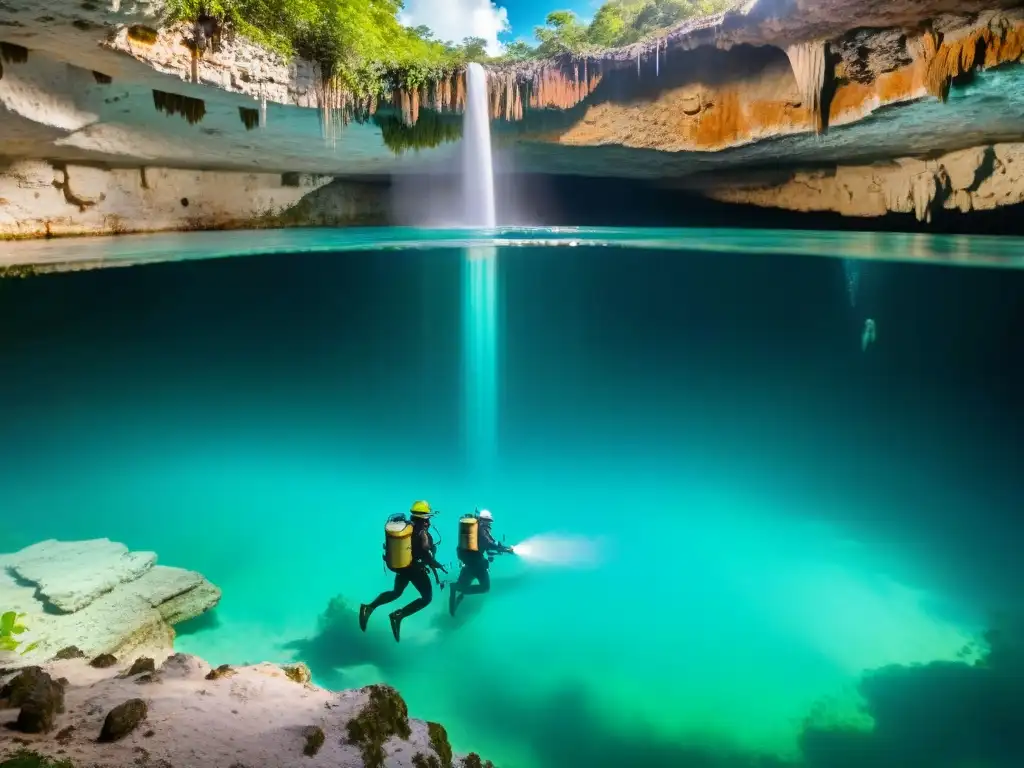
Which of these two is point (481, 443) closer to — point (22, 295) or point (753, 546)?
point (753, 546)

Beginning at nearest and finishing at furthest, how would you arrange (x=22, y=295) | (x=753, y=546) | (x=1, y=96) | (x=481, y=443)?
(x=753, y=546) < (x=22, y=295) < (x=1, y=96) < (x=481, y=443)

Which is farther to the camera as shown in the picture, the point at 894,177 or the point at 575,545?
the point at 894,177

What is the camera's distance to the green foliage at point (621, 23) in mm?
20422

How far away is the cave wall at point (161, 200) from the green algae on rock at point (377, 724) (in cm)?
1520

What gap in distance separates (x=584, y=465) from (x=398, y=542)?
6445 millimetres

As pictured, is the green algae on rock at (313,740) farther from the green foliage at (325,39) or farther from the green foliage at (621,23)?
the green foliage at (621,23)

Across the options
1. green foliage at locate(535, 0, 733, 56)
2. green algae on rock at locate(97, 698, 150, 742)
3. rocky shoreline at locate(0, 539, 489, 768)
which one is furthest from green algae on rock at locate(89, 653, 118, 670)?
green foliage at locate(535, 0, 733, 56)

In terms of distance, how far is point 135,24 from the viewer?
31.4 feet

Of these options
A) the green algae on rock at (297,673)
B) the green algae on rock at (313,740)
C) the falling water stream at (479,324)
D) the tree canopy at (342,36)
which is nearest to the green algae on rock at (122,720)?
the green algae on rock at (313,740)

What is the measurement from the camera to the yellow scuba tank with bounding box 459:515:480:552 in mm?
5621

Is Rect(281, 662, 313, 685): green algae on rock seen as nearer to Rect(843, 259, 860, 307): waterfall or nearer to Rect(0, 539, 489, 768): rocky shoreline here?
Rect(0, 539, 489, 768): rocky shoreline

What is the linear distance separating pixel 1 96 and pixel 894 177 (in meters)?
18.3

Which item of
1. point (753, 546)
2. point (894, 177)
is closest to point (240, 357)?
point (753, 546)

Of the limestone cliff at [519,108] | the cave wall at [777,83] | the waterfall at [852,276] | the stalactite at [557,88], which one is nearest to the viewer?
the cave wall at [777,83]
